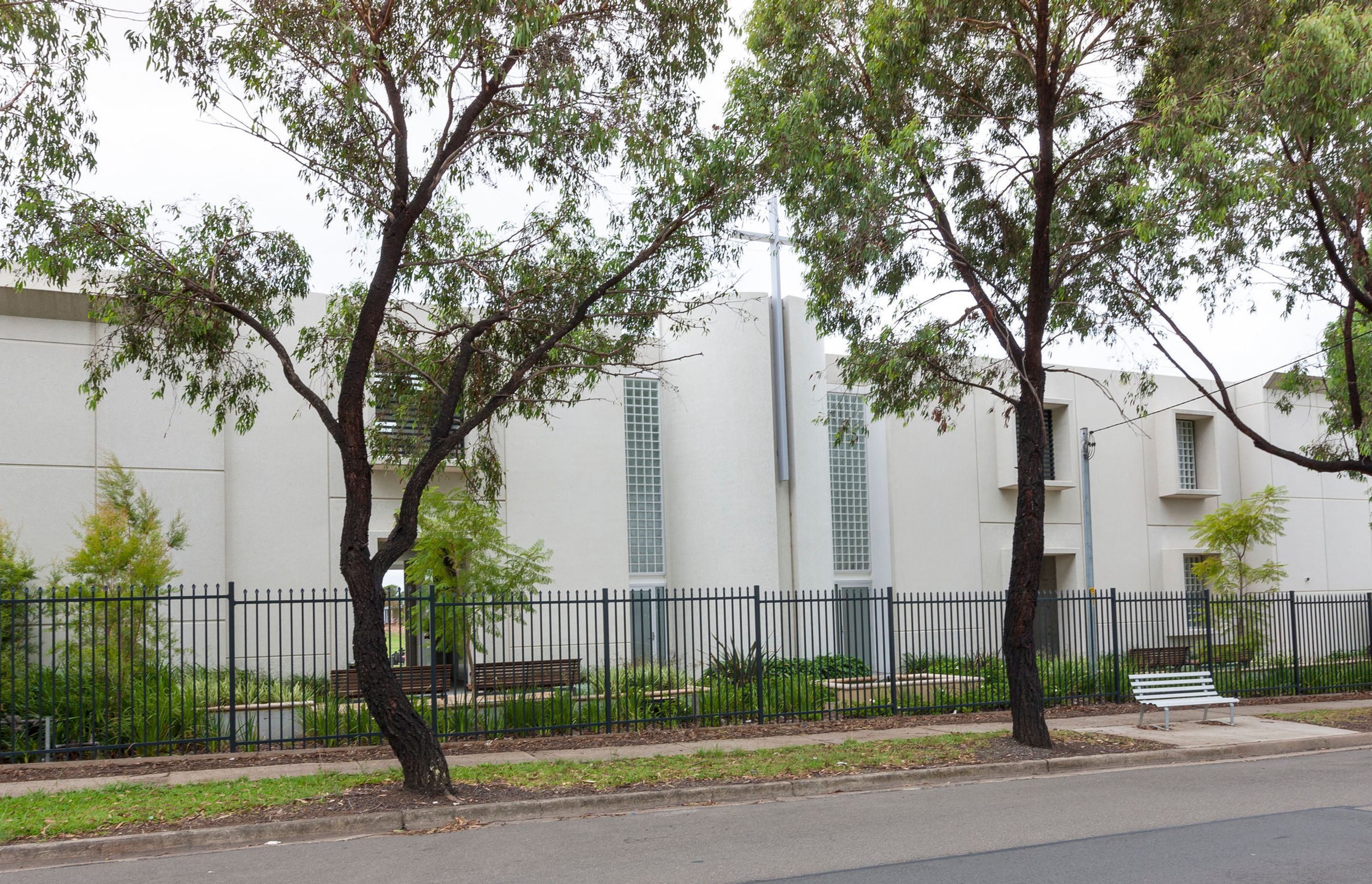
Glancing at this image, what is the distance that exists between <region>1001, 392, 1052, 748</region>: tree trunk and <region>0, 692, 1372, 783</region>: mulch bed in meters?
2.64

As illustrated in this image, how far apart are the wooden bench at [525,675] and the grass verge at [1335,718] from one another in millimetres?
10521

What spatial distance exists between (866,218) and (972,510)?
15.1 meters

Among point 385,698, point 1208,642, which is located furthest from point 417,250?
point 1208,642

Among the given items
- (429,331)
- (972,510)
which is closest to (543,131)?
(429,331)

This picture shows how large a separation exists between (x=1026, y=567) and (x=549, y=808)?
262 inches

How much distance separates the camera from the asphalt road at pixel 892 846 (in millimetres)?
7605

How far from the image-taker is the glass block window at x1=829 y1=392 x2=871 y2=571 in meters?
26.2

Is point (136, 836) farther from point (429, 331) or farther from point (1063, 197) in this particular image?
point (1063, 197)

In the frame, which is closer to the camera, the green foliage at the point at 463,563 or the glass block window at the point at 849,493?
the green foliage at the point at 463,563

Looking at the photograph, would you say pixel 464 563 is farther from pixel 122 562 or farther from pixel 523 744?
pixel 523 744

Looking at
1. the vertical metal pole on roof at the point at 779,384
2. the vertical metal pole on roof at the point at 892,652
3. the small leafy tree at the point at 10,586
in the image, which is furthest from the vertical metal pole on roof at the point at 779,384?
the small leafy tree at the point at 10,586

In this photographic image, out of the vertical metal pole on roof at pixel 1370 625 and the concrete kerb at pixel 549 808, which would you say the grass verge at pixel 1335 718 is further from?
the vertical metal pole on roof at pixel 1370 625

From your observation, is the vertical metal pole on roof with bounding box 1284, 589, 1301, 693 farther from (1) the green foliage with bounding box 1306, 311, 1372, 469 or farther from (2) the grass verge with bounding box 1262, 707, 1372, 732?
(1) the green foliage with bounding box 1306, 311, 1372, 469

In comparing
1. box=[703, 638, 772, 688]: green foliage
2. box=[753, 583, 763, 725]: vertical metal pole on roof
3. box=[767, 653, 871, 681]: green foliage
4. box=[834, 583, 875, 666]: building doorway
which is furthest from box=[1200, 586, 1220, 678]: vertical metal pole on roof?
box=[753, 583, 763, 725]: vertical metal pole on roof
